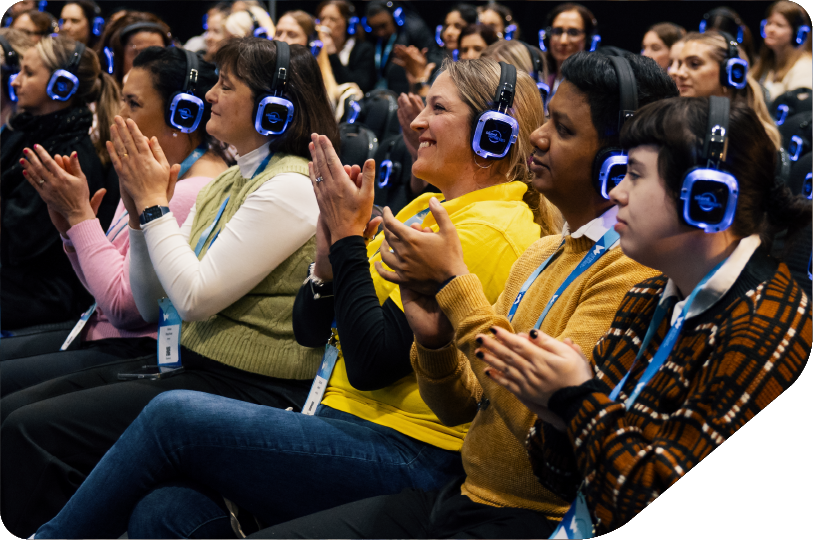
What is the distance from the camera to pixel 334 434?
147 centimetres

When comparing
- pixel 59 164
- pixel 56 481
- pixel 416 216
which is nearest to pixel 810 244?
pixel 416 216

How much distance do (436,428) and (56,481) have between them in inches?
35.9

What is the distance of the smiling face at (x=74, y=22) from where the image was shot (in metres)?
4.80

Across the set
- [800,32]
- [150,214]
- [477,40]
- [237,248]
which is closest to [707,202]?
[237,248]

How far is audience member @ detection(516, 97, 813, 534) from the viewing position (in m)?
0.95

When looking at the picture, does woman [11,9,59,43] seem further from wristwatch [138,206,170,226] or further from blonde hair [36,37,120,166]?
wristwatch [138,206,170,226]

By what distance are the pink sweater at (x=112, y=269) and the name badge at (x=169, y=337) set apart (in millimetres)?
202

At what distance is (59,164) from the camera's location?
7.30 feet

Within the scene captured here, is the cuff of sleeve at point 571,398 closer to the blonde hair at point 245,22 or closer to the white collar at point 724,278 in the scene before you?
the white collar at point 724,278

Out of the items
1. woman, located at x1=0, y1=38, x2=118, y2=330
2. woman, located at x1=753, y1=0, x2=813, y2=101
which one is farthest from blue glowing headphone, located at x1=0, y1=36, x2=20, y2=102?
woman, located at x1=753, y1=0, x2=813, y2=101

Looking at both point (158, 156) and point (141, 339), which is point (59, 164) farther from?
point (141, 339)

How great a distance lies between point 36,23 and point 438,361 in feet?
13.0

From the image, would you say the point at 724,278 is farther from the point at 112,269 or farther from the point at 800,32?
the point at 800,32

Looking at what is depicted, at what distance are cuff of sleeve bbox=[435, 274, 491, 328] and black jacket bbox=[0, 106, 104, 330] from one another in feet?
6.02
